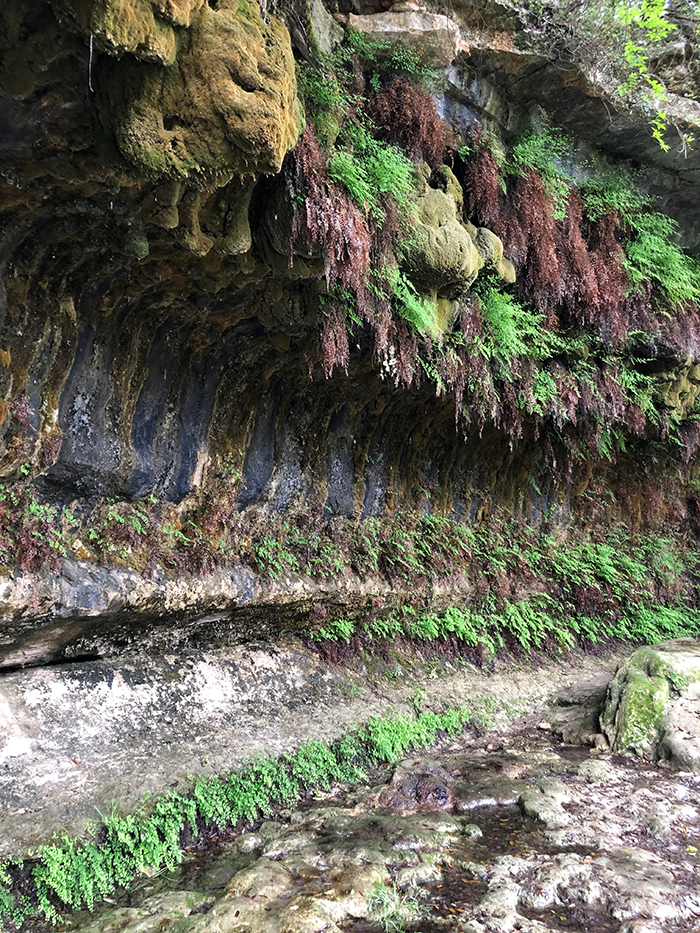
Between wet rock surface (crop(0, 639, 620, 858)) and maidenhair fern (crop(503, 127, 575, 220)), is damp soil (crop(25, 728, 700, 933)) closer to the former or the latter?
wet rock surface (crop(0, 639, 620, 858))

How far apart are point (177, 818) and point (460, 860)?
204 cm

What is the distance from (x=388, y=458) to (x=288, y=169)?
473 cm

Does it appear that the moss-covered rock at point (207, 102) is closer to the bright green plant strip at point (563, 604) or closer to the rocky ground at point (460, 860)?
the rocky ground at point (460, 860)

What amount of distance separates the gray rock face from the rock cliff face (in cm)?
325

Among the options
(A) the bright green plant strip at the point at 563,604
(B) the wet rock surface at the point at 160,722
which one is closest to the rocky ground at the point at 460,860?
(B) the wet rock surface at the point at 160,722

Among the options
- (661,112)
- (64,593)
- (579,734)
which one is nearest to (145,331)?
(64,593)

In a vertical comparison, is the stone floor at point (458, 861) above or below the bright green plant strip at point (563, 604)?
above

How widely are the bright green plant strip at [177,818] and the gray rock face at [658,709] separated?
201cm

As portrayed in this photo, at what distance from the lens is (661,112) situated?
7660 millimetres

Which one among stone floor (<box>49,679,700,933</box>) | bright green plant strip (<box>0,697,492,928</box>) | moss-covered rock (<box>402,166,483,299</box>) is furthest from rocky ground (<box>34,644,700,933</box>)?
moss-covered rock (<box>402,166,483,299</box>)

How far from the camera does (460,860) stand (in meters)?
4.04

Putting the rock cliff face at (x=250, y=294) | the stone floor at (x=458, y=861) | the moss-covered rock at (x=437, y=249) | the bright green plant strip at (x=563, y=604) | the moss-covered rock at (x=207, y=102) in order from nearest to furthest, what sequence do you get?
the moss-covered rock at (x=207, y=102) < the rock cliff face at (x=250, y=294) < the stone floor at (x=458, y=861) < the moss-covered rock at (x=437, y=249) < the bright green plant strip at (x=563, y=604)

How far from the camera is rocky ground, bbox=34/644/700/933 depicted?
3.29m

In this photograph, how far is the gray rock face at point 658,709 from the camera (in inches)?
228
